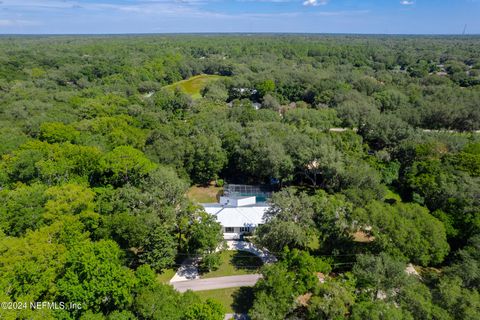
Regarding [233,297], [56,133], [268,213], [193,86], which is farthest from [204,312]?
[193,86]

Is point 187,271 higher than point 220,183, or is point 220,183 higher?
point 220,183

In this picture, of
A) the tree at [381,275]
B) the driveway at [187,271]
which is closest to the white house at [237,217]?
the driveway at [187,271]

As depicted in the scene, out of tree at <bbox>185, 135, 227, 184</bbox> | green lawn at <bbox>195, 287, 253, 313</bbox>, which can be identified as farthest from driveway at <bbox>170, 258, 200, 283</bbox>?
tree at <bbox>185, 135, 227, 184</bbox>

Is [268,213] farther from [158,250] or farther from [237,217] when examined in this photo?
[158,250]

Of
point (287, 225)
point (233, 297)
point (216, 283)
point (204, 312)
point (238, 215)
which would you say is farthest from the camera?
point (238, 215)

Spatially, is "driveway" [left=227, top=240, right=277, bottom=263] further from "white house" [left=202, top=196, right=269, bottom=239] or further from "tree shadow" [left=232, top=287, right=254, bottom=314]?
"tree shadow" [left=232, top=287, right=254, bottom=314]

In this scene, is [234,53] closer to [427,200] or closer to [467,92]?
[467,92]

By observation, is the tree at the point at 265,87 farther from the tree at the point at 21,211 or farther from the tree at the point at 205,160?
the tree at the point at 21,211
